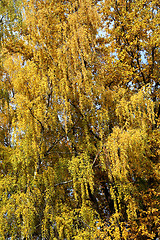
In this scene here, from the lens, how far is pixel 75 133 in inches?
325

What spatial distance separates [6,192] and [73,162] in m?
1.86

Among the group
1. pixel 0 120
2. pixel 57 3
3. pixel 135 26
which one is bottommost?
pixel 0 120

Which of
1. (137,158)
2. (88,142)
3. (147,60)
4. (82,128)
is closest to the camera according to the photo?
(137,158)

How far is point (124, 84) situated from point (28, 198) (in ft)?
20.3

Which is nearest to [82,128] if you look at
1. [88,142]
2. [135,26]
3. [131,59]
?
[88,142]

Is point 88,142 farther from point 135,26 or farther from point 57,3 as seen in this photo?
point 57,3

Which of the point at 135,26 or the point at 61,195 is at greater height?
the point at 135,26

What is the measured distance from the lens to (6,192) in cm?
620

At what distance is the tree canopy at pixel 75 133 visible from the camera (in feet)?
21.0

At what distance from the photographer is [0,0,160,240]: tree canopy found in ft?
21.0

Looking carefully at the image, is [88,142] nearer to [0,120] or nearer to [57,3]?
[0,120]

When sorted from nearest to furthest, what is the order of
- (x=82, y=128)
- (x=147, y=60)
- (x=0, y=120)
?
(x=82, y=128), (x=0, y=120), (x=147, y=60)

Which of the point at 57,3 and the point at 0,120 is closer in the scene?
the point at 0,120

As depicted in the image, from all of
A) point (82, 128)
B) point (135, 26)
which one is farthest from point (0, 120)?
point (135, 26)
